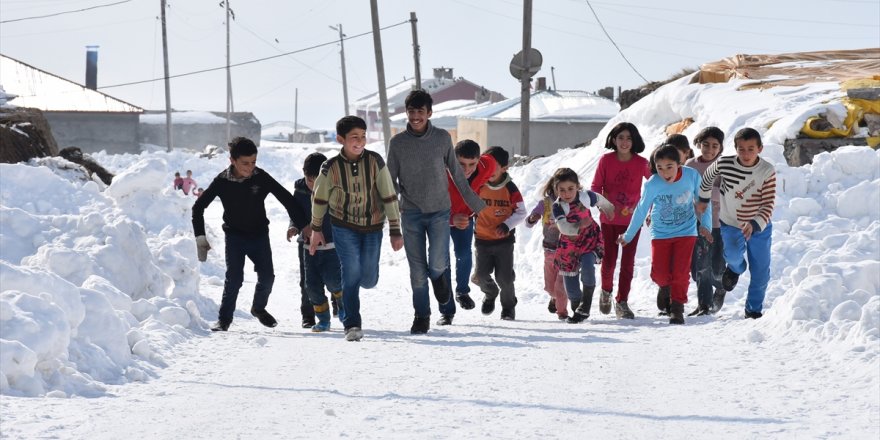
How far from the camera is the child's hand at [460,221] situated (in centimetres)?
971

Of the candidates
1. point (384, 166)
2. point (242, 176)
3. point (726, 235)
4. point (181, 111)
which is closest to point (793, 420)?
point (384, 166)

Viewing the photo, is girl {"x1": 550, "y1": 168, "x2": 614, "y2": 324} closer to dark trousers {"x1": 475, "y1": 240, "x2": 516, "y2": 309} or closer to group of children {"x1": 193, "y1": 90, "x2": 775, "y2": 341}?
group of children {"x1": 193, "y1": 90, "x2": 775, "y2": 341}

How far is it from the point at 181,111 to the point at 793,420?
7717cm

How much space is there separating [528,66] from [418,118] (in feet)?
57.5

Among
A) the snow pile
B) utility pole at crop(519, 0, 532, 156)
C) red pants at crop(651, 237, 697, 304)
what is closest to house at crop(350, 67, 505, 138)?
utility pole at crop(519, 0, 532, 156)

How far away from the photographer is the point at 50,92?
63.8m

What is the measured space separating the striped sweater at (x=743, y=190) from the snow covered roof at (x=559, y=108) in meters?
37.5

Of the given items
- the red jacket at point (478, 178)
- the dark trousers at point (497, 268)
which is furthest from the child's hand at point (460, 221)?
the dark trousers at point (497, 268)

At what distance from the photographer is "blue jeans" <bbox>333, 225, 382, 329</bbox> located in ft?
27.5

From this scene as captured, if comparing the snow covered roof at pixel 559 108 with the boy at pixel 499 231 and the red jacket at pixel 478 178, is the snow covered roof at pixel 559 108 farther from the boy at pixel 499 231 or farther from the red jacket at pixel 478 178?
the red jacket at pixel 478 178

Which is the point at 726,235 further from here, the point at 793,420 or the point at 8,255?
the point at 8,255

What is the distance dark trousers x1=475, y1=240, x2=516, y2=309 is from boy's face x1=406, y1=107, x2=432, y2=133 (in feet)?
6.40

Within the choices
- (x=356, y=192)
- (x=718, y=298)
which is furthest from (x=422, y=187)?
(x=718, y=298)

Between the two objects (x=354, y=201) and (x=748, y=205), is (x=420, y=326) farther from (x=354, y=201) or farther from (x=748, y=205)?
(x=748, y=205)
